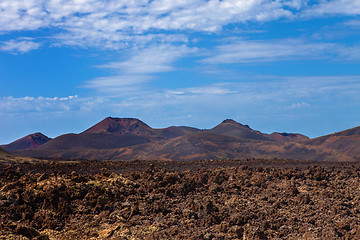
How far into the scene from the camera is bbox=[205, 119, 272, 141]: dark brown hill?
83812mm

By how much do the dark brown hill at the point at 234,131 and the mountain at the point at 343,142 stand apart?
2283 centimetres

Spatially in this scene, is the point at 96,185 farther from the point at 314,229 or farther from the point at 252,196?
the point at 314,229

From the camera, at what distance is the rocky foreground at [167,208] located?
34.6 feet

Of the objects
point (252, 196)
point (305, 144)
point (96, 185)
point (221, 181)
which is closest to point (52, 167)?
point (96, 185)

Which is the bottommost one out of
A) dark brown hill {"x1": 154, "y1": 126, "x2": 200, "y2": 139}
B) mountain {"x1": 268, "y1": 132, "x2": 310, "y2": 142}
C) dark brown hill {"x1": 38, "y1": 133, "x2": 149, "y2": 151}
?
mountain {"x1": 268, "y1": 132, "x2": 310, "y2": 142}

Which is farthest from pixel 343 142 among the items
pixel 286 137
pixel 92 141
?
pixel 92 141

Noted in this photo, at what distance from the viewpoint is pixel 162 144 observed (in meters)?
57.7

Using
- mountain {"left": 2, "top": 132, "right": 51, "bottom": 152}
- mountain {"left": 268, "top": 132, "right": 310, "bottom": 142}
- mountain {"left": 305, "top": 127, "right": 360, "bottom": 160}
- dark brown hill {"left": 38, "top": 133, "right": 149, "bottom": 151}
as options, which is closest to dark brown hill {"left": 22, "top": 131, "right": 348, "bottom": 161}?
mountain {"left": 305, "top": 127, "right": 360, "bottom": 160}

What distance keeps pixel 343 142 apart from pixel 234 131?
33076 millimetres

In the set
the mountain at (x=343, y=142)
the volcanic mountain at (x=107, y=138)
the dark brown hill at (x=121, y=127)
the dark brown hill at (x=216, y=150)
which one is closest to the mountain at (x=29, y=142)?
the dark brown hill at (x=121, y=127)

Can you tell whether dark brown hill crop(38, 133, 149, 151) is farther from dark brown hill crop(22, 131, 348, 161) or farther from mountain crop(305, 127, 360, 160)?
→ mountain crop(305, 127, 360, 160)

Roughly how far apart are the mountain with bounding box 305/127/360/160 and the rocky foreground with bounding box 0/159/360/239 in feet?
125

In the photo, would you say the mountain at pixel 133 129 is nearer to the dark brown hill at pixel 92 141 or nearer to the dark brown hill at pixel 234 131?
the dark brown hill at pixel 234 131

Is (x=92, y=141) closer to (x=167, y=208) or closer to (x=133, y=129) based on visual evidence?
(x=133, y=129)
